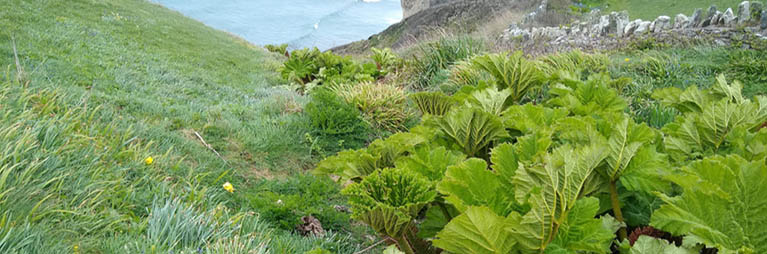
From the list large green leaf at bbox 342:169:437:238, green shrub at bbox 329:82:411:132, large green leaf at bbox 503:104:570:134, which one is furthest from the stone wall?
large green leaf at bbox 342:169:437:238

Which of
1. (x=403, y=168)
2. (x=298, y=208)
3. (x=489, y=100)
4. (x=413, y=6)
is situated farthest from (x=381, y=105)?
(x=413, y=6)

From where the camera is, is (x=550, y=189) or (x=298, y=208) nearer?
(x=550, y=189)

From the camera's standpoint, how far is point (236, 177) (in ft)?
12.1

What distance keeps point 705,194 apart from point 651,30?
9538 millimetres

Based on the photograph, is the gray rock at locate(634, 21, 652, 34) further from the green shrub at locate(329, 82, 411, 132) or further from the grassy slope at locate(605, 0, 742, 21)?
the grassy slope at locate(605, 0, 742, 21)

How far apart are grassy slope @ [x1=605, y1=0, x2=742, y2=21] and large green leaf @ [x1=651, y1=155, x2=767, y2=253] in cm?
1739

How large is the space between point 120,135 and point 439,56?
5403 millimetres

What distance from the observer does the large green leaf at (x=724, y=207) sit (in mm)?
906

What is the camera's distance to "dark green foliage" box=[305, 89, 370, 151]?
5.04m

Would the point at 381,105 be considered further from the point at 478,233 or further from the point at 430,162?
the point at 478,233

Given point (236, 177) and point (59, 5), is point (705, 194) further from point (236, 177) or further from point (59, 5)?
point (59, 5)

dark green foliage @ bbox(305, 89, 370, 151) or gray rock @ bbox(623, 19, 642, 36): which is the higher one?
dark green foliage @ bbox(305, 89, 370, 151)

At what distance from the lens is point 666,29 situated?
347 inches

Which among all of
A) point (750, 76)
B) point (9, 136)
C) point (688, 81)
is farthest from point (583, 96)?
point (750, 76)
